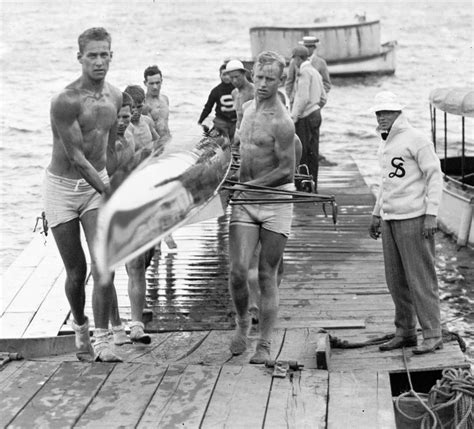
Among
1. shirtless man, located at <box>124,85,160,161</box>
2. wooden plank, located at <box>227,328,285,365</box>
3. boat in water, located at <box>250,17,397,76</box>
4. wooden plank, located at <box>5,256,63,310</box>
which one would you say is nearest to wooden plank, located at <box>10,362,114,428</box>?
wooden plank, located at <box>227,328,285,365</box>

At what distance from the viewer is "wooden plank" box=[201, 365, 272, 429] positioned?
264 inches

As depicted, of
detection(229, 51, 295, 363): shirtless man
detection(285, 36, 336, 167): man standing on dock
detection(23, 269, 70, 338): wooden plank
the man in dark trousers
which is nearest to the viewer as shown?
detection(229, 51, 295, 363): shirtless man

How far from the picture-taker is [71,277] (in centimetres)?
805

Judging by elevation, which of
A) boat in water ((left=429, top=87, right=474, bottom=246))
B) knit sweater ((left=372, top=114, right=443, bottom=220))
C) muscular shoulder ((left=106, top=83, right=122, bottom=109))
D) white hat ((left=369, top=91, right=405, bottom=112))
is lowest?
boat in water ((left=429, top=87, right=474, bottom=246))

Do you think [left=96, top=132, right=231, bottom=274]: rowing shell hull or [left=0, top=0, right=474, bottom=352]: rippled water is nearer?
[left=96, top=132, right=231, bottom=274]: rowing shell hull

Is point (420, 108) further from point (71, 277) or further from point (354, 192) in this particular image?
point (71, 277)

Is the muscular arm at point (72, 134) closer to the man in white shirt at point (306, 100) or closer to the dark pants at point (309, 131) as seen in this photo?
the man in white shirt at point (306, 100)

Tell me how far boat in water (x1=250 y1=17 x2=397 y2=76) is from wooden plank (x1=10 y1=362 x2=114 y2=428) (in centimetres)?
3431

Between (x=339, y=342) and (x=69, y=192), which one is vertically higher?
(x=69, y=192)

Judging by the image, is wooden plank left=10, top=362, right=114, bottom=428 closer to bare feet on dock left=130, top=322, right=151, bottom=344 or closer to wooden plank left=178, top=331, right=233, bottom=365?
wooden plank left=178, top=331, right=233, bottom=365

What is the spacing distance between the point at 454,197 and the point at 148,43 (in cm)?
4018

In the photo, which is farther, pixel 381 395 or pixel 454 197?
pixel 454 197

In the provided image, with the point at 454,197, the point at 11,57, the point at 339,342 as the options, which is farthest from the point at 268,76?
the point at 11,57

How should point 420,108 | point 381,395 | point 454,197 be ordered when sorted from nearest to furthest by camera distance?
1. point 381,395
2. point 454,197
3. point 420,108
